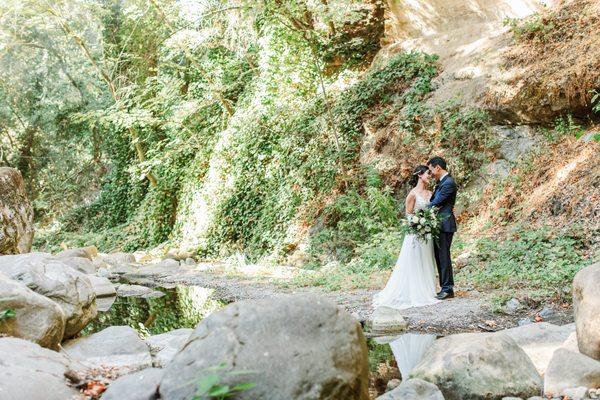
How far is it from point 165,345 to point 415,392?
3.75m

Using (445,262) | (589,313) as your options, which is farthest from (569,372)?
(445,262)

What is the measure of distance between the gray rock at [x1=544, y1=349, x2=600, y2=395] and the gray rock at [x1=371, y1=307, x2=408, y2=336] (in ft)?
8.36

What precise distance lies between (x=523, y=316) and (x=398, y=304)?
185cm

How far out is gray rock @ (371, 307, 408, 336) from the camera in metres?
6.68

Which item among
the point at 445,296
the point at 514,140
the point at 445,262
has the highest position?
the point at 514,140

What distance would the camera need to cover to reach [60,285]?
22.4ft

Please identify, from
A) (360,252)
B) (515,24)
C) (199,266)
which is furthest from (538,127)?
(199,266)

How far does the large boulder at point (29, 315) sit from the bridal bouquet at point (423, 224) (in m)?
4.94

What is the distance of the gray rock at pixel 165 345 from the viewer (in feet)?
20.2

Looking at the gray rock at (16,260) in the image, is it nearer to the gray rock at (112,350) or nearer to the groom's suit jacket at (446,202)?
the gray rock at (112,350)

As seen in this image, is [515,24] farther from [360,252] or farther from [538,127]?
[360,252]

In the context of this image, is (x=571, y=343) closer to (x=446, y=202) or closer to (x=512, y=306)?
(x=512, y=306)

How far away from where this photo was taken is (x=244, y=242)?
53.4ft

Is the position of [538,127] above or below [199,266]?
above
